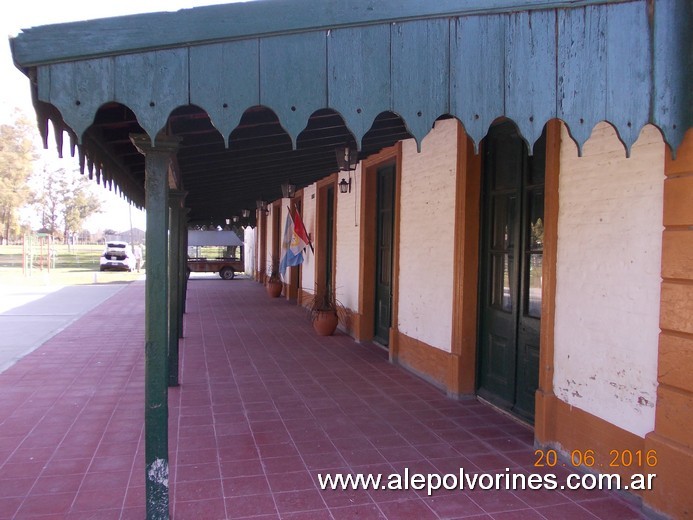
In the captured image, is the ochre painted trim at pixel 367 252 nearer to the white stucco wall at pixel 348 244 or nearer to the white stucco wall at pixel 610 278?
the white stucco wall at pixel 348 244

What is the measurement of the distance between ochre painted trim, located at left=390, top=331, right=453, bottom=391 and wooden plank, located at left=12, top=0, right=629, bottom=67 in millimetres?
3581

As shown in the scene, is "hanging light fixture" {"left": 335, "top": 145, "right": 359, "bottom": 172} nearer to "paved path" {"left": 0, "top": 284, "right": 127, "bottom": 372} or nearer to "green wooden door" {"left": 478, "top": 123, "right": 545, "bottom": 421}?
"green wooden door" {"left": 478, "top": 123, "right": 545, "bottom": 421}

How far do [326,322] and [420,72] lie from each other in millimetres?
6785

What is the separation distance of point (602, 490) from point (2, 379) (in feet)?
19.2

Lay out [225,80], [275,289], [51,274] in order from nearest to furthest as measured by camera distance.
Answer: [225,80]
[275,289]
[51,274]

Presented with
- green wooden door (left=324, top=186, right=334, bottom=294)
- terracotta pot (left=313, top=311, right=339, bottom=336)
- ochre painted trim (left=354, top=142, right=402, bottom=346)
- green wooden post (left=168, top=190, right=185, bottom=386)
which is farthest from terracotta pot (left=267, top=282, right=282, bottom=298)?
Result: green wooden post (left=168, top=190, right=185, bottom=386)

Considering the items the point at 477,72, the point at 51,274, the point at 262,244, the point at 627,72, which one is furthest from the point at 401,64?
the point at 51,274

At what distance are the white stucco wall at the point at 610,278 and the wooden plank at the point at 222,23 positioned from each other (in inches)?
42.6

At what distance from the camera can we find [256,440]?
4305 mm

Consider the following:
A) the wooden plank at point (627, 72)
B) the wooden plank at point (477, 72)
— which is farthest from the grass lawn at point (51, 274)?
the wooden plank at point (627, 72)

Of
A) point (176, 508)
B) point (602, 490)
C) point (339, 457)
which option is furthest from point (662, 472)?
point (176, 508)

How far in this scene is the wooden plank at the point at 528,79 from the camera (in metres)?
2.63

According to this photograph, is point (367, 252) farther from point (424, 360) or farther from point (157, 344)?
point (157, 344)

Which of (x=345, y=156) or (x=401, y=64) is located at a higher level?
(x=345, y=156)
